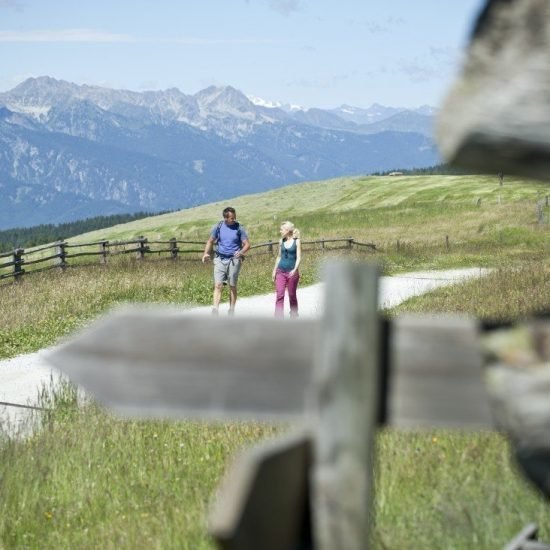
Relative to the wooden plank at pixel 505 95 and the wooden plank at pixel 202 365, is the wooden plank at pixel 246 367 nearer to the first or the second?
the wooden plank at pixel 202 365

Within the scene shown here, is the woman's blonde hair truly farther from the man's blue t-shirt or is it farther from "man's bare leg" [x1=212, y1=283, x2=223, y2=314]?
"man's bare leg" [x1=212, y1=283, x2=223, y2=314]

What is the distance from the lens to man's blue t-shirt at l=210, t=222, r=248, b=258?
15125 millimetres

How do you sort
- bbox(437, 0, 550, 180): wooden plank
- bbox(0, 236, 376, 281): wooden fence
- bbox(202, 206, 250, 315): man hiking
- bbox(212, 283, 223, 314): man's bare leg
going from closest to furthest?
bbox(437, 0, 550, 180): wooden plank
bbox(202, 206, 250, 315): man hiking
bbox(212, 283, 223, 314): man's bare leg
bbox(0, 236, 376, 281): wooden fence

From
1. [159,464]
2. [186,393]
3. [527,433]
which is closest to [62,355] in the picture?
[186,393]

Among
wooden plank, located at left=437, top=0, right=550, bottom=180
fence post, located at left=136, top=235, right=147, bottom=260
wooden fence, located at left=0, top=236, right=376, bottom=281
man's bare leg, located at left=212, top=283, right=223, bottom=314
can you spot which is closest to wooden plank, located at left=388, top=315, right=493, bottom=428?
wooden plank, located at left=437, top=0, right=550, bottom=180

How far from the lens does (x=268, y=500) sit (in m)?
1.98

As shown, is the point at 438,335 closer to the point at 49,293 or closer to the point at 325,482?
the point at 325,482

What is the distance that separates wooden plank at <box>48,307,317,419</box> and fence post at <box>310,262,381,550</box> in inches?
2.8

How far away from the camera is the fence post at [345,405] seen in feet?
6.71

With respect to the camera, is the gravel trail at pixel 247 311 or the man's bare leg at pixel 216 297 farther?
the man's bare leg at pixel 216 297

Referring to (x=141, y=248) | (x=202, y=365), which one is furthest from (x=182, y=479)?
(x=141, y=248)

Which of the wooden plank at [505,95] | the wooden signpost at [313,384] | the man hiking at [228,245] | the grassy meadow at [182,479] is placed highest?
the man hiking at [228,245]

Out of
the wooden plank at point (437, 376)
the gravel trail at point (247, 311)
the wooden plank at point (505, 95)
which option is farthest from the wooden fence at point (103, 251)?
the wooden plank at point (505, 95)

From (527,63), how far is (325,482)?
916 mm
